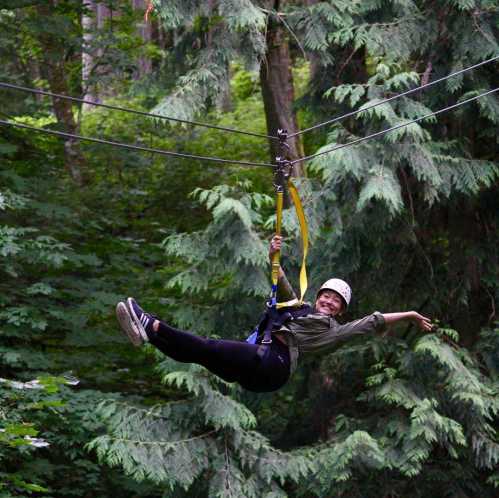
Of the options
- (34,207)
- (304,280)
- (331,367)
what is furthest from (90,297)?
(304,280)

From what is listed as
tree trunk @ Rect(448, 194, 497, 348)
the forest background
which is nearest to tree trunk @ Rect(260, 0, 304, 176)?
the forest background

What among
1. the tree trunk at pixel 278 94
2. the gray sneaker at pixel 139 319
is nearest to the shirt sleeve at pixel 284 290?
the gray sneaker at pixel 139 319

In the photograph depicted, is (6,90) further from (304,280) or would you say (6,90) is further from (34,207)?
(304,280)

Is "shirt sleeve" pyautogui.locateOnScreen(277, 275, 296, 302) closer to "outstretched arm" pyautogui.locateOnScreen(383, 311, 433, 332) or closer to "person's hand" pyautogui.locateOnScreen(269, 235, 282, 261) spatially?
"person's hand" pyautogui.locateOnScreen(269, 235, 282, 261)

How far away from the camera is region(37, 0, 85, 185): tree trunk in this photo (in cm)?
1228

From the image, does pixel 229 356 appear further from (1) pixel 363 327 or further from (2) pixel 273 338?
(1) pixel 363 327

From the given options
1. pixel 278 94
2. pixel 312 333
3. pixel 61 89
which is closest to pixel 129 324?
pixel 312 333

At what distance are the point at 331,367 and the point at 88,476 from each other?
9.53ft

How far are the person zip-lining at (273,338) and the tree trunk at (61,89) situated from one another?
6998 millimetres

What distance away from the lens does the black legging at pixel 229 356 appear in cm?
550

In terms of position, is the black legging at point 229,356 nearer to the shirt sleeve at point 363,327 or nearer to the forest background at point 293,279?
the shirt sleeve at point 363,327

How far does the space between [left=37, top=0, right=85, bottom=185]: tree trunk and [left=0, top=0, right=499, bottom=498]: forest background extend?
50cm

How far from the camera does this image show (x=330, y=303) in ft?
19.4

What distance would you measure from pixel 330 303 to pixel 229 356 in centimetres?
76
